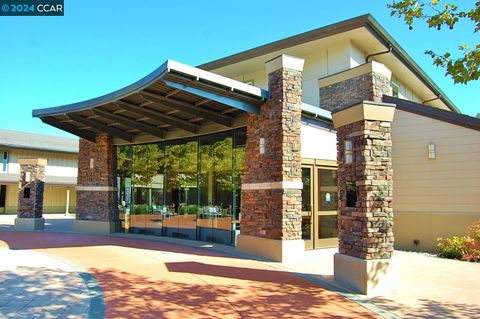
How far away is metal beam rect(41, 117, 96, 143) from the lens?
15.0 m

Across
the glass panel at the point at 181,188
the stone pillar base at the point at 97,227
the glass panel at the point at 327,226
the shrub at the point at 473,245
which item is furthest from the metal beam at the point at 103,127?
the shrub at the point at 473,245

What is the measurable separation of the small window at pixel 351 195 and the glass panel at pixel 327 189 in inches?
183

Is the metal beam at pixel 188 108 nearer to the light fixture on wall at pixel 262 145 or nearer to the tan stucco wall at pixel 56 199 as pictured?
the light fixture on wall at pixel 262 145

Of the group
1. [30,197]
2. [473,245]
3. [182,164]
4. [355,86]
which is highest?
[355,86]

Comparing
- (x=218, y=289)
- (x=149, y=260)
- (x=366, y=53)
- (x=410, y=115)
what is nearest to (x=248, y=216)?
(x=149, y=260)

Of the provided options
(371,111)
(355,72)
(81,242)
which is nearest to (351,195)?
(371,111)

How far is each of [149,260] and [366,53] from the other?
11.6 meters

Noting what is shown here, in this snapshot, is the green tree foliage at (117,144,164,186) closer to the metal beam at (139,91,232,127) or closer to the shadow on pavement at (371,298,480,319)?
the metal beam at (139,91,232,127)

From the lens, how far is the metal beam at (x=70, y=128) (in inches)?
589

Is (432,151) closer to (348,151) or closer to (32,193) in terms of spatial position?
(348,151)

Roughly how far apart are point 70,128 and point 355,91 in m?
10.8

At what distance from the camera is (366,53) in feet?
52.1

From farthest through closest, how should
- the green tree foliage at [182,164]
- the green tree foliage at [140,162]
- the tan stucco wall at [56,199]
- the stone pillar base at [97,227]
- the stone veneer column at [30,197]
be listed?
the tan stucco wall at [56,199]
the stone veneer column at [30,197]
the stone pillar base at [97,227]
the green tree foliage at [140,162]
the green tree foliage at [182,164]

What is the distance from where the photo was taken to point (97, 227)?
16047 millimetres
